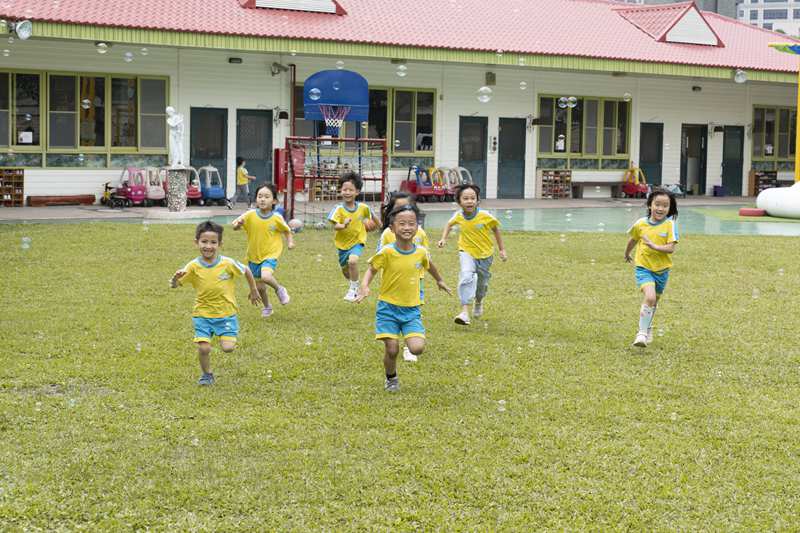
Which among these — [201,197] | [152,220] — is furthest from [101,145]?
[152,220]

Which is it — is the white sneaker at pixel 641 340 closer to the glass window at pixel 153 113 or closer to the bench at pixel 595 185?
the glass window at pixel 153 113

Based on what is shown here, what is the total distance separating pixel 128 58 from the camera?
24.3m

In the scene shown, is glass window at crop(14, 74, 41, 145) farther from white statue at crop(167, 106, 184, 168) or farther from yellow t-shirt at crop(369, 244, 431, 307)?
yellow t-shirt at crop(369, 244, 431, 307)

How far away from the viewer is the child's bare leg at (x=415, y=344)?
24.9 feet

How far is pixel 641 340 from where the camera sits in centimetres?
926

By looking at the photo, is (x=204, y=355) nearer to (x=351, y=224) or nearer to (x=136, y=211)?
(x=351, y=224)

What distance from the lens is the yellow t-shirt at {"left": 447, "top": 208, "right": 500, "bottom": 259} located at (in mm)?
10484

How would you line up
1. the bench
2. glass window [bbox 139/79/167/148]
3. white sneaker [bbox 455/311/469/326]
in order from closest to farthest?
1. white sneaker [bbox 455/311/469/326]
2. glass window [bbox 139/79/167/148]
3. the bench

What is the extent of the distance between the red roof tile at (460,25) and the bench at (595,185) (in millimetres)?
4017

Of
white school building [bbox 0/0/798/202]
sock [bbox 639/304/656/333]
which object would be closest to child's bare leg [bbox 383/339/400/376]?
sock [bbox 639/304/656/333]

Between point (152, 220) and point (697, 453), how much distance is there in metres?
16.7

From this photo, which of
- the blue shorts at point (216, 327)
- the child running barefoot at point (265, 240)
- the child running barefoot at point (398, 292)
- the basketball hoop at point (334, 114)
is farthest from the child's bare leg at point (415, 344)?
the basketball hoop at point (334, 114)

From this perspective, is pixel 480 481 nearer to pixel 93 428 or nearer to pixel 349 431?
pixel 349 431

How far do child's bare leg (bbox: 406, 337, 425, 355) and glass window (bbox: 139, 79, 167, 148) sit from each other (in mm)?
20333
